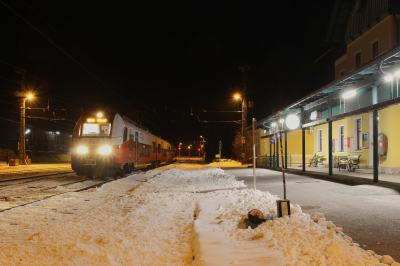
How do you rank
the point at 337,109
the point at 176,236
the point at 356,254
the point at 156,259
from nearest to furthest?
the point at 356,254, the point at 156,259, the point at 176,236, the point at 337,109

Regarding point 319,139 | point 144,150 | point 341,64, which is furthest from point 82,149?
point 341,64

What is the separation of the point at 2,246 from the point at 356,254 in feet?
Result: 16.7

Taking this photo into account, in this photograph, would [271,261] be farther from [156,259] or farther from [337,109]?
[337,109]

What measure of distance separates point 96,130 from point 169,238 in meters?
11.4

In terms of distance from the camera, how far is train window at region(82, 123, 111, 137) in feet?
50.8

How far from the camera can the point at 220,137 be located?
7488 cm

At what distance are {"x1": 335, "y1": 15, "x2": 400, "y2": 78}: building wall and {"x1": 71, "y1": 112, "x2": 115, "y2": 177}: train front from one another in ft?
50.3

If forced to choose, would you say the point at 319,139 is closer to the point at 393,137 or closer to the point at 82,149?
the point at 393,137

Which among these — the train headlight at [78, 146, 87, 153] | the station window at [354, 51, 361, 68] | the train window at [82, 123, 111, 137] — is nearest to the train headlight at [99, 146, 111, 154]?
the train window at [82, 123, 111, 137]

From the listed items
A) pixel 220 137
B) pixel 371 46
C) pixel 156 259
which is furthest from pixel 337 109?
pixel 220 137

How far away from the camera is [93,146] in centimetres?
1529

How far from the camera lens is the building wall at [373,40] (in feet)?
53.4

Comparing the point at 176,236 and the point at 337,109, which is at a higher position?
the point at 337,109

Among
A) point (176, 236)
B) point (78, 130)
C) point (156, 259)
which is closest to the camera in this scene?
point (156, 259)
